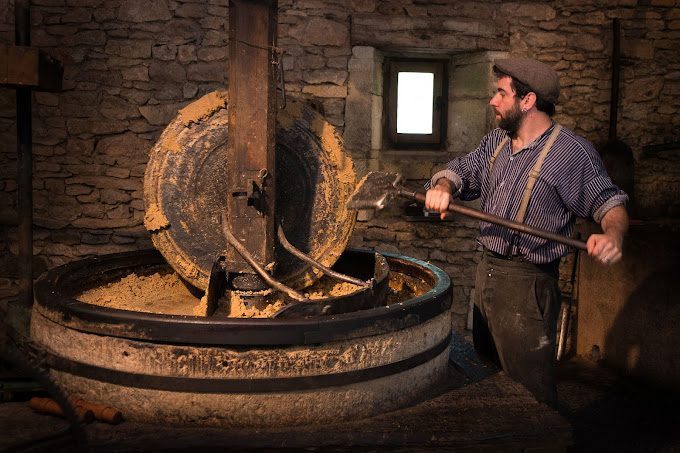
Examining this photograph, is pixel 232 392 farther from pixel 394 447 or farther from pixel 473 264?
pixel 473 264

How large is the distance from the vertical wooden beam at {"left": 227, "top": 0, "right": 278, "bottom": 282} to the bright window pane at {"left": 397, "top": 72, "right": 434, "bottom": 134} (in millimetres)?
4009

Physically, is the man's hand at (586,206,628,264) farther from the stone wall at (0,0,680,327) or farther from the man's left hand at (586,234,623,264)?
the stone wall at (0,0,680,327)

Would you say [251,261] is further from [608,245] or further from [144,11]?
[144,11]

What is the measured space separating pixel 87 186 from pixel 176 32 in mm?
1630

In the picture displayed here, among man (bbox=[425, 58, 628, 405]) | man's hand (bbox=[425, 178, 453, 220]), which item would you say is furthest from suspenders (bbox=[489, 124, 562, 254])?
man's hand (bbox=[425, 178, 453, 220])

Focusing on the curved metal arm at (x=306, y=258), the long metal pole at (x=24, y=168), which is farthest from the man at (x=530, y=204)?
the long metal pole at (x=24, y=168)

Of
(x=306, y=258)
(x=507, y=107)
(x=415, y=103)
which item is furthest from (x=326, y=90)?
(x=507, y=107)

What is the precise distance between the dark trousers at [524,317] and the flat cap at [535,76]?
710 millimetres

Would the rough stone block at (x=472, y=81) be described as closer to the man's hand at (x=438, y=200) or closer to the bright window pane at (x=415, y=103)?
the bright window pane at (x=415, y=103)

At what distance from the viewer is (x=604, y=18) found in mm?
A: 6605

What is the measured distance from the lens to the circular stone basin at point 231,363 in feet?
7.72

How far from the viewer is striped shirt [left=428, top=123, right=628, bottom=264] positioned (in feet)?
8.77

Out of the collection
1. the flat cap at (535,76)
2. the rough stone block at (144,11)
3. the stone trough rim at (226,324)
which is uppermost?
the rough stone block at (144,11)

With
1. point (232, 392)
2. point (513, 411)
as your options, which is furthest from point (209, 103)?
point (513, 411)
